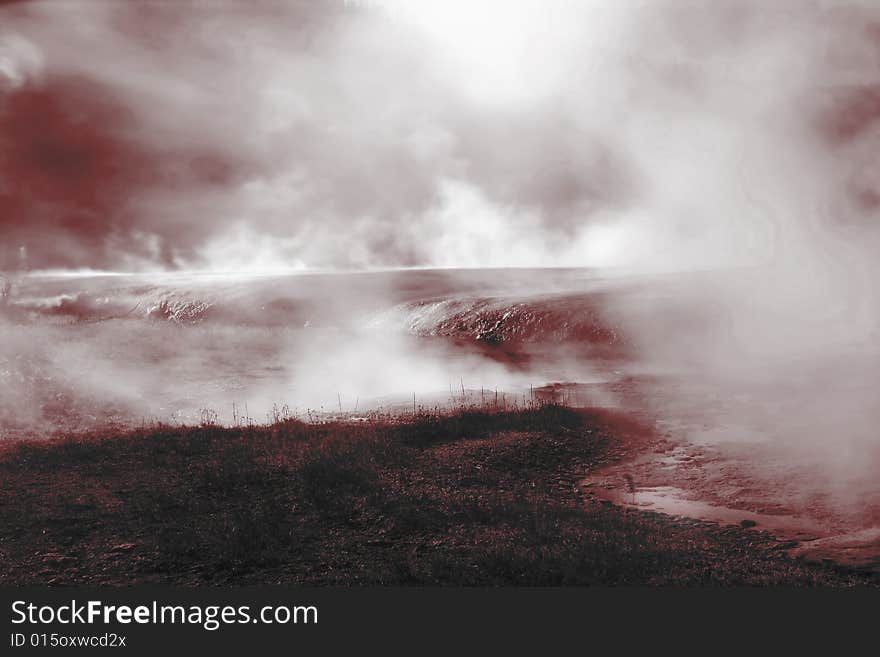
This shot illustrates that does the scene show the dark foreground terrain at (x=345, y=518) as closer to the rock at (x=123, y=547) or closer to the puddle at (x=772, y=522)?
the rock at (x=123, y=547)

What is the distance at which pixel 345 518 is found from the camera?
994 centimetres

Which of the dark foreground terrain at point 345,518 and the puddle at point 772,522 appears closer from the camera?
the dark foreground terrain at point 345,518

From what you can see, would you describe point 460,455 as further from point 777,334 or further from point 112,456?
point 777,334

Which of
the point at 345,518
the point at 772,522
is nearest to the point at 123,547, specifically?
the point at 345,518

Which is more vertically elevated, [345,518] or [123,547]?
[123,547]

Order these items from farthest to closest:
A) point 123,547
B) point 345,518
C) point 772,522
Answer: point 772,522 < point 345,518 < point 123,547

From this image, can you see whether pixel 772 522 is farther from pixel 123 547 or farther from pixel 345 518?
pixel 123 547

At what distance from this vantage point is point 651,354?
91.2 feet

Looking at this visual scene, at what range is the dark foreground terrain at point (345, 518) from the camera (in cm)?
796

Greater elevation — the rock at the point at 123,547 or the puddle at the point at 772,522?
the rock at the point at 123,547

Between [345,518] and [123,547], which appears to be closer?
[123,547]

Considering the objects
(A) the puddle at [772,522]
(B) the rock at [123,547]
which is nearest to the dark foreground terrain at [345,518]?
(B) the rock at [123,547]

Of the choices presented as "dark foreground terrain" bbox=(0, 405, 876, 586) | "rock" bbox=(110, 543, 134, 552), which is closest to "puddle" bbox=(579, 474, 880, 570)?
"dark foreground terrain" bbox=(0, 405, 876, 586)

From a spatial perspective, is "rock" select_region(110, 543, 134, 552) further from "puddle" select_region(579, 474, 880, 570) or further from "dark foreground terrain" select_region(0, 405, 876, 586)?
"puddle" select_region(579, 474, 880, 570)
